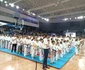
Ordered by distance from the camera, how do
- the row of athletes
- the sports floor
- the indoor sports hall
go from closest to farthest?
the sports floor → the indoor sports hall → the row of athletes

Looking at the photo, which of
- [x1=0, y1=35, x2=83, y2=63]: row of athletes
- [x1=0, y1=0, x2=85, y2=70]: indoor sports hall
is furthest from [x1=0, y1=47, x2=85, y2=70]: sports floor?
[x1=0, y1=35, x2=83, y2=63]: row of athletes

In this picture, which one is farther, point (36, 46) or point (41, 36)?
point (41, 36)

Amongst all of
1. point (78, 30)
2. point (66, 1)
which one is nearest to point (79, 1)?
point (66, 1)

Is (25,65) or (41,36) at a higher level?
(41,36)

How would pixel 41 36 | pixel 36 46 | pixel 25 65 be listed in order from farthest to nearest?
pixel 41 36 < pixel 36 46 < pixel 25 65

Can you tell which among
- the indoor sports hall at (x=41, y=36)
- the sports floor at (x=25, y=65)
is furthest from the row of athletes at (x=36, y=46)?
the sports floor at (x=25, y=65)

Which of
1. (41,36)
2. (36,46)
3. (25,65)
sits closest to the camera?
(25,65)

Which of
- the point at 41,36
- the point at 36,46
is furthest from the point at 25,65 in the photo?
the point at 41,36

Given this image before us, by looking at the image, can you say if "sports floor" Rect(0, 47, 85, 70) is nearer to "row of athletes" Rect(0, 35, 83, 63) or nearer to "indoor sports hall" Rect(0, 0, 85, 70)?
"indoor sports hall" Rect(0, 0, 85, 70)

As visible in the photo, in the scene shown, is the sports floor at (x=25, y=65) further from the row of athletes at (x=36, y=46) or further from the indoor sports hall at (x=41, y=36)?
the row of athletes at (x=36, y=46)

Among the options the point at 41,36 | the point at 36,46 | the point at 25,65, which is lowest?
the point at 25,65

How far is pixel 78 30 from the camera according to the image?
810 inches

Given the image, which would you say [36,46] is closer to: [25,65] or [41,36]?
[25,65]

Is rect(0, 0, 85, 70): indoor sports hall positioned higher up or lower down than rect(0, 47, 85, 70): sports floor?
higher up
